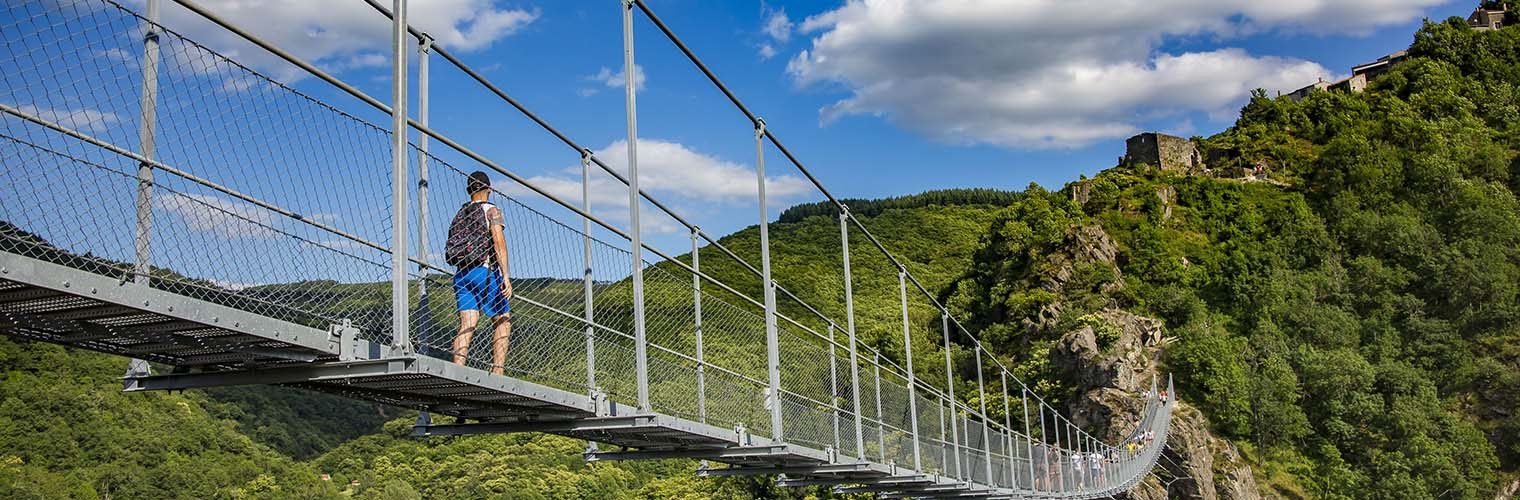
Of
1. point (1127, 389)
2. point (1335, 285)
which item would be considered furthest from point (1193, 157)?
point (1127, 389)

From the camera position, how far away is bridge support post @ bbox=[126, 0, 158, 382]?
10.7ft

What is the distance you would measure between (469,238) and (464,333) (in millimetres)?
335

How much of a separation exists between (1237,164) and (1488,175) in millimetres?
11578

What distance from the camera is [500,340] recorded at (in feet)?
14.5

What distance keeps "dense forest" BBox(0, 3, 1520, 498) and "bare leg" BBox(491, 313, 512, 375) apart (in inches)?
1208

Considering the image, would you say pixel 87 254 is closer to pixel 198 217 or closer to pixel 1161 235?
pixel 198 217

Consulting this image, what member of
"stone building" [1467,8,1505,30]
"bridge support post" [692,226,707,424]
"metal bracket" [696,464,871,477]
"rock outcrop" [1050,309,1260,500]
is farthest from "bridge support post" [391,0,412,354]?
"stone building" [1467,8,1505,30]

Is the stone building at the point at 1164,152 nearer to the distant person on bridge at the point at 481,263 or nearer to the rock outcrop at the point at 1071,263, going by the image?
the rock outcrop at the point at 1071,263

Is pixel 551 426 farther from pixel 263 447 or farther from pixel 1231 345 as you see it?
pixel 263 447

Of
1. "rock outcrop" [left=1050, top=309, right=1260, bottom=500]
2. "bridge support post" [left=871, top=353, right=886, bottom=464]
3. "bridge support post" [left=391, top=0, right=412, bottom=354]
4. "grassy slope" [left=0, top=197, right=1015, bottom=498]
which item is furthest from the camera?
"grassy slope" [left=0, top=197, right=1015, bottom=498]

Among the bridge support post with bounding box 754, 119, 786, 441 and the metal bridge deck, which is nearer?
the metal bridge deck

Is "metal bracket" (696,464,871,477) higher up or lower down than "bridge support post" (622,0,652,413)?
lower down

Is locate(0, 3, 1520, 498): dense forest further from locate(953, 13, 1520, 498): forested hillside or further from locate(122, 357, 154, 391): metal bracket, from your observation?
locate(122, 357, 154, 391): metal bracket

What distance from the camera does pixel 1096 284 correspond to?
156 feet
